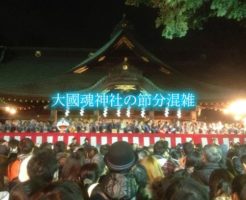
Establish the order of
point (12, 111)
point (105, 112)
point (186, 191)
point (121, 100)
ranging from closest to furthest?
point (186, 191) → point (121, 100) → point (105, 112) → point (12, 111)

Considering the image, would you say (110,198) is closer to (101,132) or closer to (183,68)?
(101,132)

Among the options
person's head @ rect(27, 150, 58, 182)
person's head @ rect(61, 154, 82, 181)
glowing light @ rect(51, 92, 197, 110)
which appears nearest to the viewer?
person's head @ rect(27, 150, 58, 182)

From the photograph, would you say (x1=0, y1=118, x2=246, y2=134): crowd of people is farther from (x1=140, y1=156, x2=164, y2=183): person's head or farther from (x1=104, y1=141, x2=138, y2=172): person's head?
(x1=104, y1=141, x2=138, y2=172): person's head

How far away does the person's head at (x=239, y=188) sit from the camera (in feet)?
10.7

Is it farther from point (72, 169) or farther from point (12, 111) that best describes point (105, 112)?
point (72, 169)

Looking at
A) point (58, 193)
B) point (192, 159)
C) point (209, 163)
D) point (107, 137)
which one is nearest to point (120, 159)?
point (58, 193)

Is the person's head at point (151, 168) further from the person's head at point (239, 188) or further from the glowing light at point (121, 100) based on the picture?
the glowing light at point (121, 100)

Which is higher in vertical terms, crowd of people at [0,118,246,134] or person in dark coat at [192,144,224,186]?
crowd of people at [0,118,246,134]

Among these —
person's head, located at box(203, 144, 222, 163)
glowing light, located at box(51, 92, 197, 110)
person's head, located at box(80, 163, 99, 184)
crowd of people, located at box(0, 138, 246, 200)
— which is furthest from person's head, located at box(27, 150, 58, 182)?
glowing light, located at box(51, 92, 197, 110)

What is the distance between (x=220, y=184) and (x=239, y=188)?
2.30 ft

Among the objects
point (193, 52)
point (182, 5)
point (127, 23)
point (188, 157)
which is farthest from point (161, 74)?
point (188, 157)

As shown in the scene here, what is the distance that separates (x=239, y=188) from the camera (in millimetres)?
3344

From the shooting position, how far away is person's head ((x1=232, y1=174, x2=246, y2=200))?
3248 millimetres

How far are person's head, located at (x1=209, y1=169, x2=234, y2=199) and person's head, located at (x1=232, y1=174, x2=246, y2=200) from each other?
48cm
